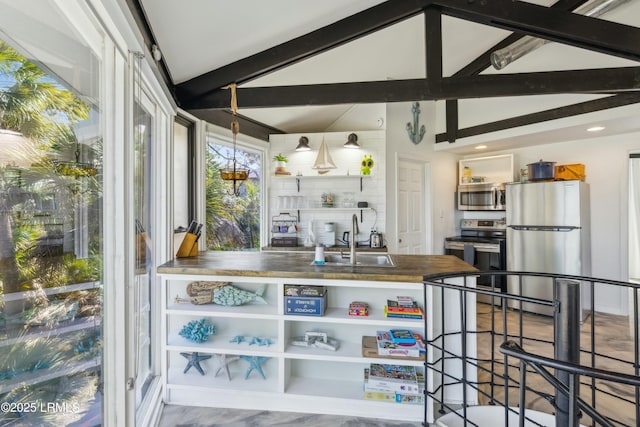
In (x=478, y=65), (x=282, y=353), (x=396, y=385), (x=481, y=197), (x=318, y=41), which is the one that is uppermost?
(x=478, y=65)

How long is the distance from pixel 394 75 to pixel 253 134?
1971 millimetres

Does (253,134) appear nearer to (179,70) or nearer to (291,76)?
(291,76)

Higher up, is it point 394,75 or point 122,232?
point 394,75

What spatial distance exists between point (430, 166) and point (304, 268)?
334cm

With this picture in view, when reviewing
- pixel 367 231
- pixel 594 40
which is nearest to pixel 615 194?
pixel 594 40

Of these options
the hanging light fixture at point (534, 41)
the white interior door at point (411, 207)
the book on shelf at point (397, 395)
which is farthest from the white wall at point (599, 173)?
the book on shelf at point (397, 395)

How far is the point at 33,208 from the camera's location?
87 centimetres

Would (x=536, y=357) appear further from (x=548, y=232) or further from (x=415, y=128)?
(x=415, y=128)

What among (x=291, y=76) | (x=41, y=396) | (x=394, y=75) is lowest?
(x=41, y=396)

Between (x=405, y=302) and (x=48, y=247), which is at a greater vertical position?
(x=48, y=247)

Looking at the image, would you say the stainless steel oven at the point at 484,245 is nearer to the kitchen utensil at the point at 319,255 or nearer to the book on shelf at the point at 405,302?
the book on shelf at the point at 405,302

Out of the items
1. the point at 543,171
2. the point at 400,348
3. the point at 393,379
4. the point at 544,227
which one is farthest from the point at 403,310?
the point at 543,171

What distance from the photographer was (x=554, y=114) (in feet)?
11.5

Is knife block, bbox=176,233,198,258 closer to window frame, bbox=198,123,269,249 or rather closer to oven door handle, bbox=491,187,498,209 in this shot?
window frame, bbox=198,123,269,249
